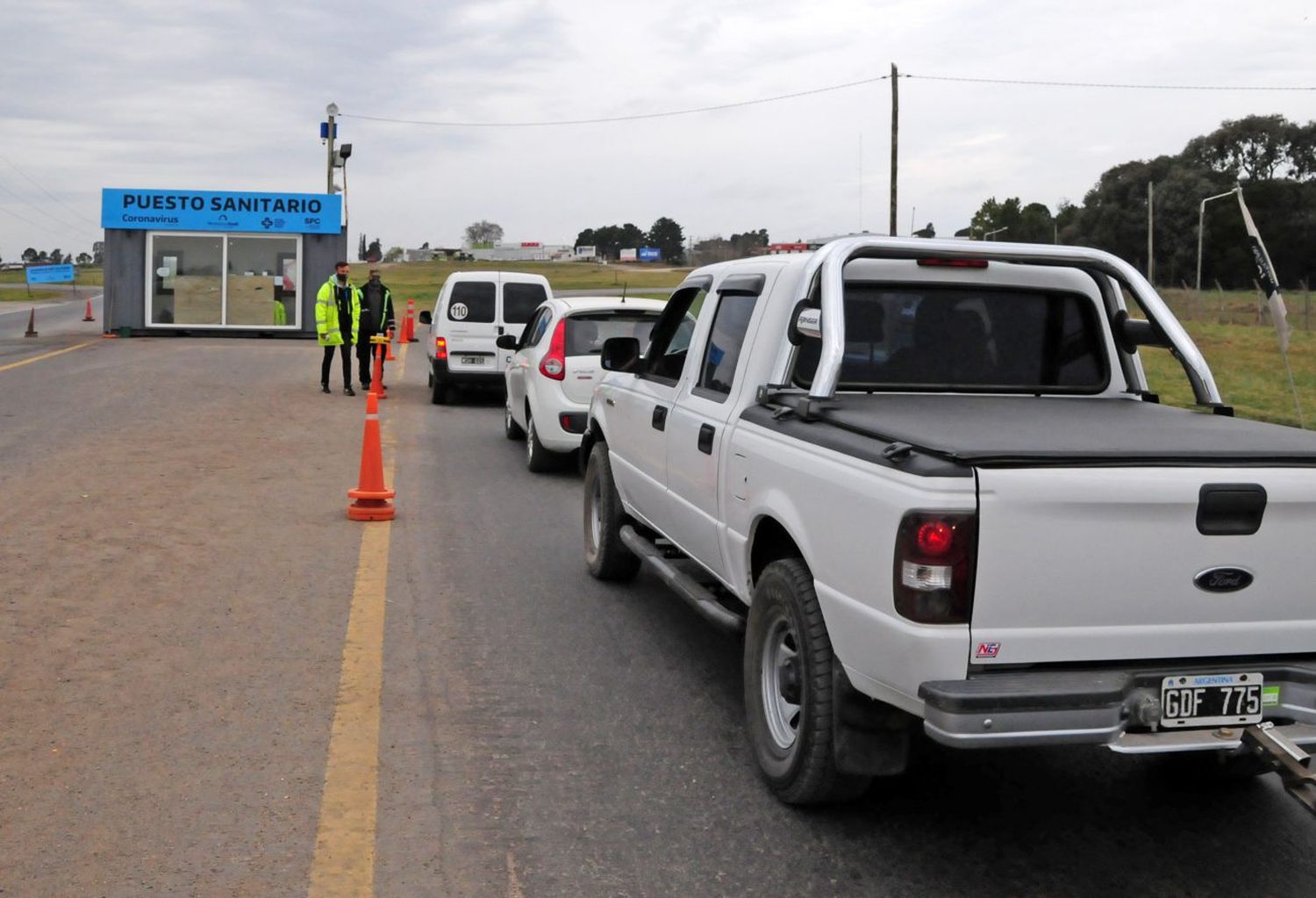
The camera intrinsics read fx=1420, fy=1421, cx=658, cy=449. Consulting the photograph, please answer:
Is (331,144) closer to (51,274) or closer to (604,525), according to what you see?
(604,525)

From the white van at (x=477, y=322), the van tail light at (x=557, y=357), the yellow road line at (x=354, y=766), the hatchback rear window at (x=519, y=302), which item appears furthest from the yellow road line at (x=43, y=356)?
the yellow road line at (x=354, y=766)

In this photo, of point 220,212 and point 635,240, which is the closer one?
point 220,212

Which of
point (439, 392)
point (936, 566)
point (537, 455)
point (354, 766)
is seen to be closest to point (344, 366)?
point (439, 392)

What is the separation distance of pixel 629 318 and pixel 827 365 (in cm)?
795

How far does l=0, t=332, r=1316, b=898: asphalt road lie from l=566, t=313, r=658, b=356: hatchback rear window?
3279 millimetres

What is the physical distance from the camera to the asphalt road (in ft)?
14.1

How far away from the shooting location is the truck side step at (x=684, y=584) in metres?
5.73

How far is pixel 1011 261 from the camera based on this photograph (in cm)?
570

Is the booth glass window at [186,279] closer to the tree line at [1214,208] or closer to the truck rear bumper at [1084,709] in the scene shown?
the truck rear bumper at [1084,709]

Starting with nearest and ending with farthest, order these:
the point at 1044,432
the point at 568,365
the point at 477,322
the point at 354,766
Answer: the point at 1044,432, the point at 354,766, the point at 568,365, the point at 477,322

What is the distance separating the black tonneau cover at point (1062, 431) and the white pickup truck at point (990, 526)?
0.05 ft

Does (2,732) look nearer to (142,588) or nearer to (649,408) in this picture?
(142,588)

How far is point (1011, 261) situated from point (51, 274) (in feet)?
297

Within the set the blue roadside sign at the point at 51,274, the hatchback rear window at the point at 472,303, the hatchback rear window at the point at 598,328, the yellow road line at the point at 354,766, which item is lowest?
the yellow road line at the point at 354,766
